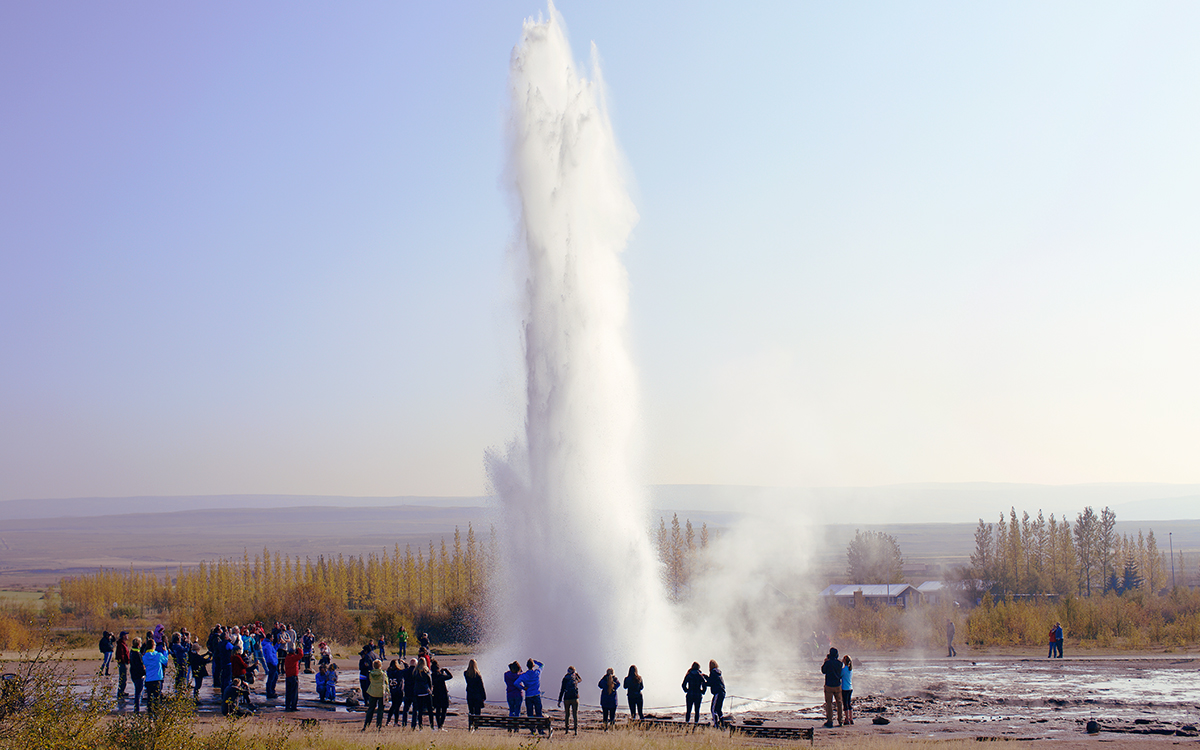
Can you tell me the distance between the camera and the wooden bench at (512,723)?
18766 mm

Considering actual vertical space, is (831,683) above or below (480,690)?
below

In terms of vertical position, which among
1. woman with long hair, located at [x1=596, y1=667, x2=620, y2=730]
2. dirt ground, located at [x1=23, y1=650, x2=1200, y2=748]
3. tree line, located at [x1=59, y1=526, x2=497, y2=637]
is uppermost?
woman with long hair, located at [x1=596, y1=667, x2=620, y2=730]

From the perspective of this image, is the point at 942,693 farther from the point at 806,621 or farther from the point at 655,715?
the point at 806,621

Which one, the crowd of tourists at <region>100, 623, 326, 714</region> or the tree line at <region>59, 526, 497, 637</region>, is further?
the tree line at <region>59, 526, 497, 637</region>

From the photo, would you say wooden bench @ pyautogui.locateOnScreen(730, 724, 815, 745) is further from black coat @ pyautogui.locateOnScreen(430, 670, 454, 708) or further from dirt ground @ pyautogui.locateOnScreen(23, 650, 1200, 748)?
black coat @ pyautogui.locateOnScreen(430, 670, 454, 708)

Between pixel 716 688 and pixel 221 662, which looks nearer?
pixel 716 688

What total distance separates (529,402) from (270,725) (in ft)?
42.7

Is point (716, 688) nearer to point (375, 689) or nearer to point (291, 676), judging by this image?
point (375, 689)

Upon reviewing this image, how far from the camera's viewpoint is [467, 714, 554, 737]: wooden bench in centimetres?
1877

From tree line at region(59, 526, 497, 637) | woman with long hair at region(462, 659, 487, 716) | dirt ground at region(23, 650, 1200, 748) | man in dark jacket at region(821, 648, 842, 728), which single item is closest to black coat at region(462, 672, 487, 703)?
woman with long hair at region(462, 659, 487, 716)

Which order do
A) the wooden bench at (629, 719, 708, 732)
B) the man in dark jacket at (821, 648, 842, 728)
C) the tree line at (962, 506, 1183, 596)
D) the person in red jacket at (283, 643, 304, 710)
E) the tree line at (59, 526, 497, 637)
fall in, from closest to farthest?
the wooden bench at (629, 719, 708, 732), the man in dark jacket at (821, 648, 842, 728), the person in red jacket at (283, 643, 304, 710), the tree line at (59, 526, 497, 637), the tree line at (962, 506, 1183, 596)

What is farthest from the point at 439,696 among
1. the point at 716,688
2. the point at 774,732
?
the point at 774,732

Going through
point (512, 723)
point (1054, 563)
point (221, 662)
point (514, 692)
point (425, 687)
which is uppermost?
point (425, 687)

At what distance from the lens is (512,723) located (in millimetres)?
19469
